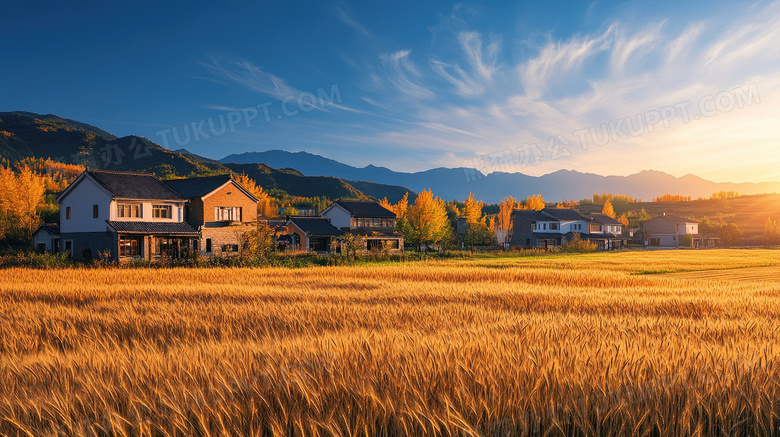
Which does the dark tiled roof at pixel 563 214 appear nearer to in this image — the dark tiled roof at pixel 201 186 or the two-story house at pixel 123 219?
the dark tiled roof at pixel 201 186

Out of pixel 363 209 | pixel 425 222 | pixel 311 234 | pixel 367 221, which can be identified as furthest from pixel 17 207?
pixel 425 222

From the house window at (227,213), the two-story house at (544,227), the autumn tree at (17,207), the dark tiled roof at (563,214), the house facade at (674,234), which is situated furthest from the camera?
the house facade at (674,234)

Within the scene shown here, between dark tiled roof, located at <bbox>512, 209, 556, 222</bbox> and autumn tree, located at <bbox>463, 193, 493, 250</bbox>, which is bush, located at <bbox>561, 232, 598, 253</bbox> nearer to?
dark tiled roof, located at <bbox>512, 209, 556, 222</bbox>

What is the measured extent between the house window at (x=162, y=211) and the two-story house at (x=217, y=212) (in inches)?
96.8

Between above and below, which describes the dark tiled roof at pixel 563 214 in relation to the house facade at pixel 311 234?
above

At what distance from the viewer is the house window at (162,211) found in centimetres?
4869

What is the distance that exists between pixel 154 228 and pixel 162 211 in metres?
2.68

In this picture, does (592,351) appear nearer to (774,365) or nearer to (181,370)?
(774,365)

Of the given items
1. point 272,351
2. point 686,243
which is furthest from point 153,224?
point 686,243

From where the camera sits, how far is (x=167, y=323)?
29.6 ft

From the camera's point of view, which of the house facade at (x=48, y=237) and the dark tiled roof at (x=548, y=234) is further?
the dark tiled roof at (x=548, y=234)

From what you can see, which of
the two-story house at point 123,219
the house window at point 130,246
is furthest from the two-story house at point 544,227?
the house window at point 130,246

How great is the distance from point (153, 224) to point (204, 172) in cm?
9531

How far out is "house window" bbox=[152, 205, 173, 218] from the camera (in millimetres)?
48694
